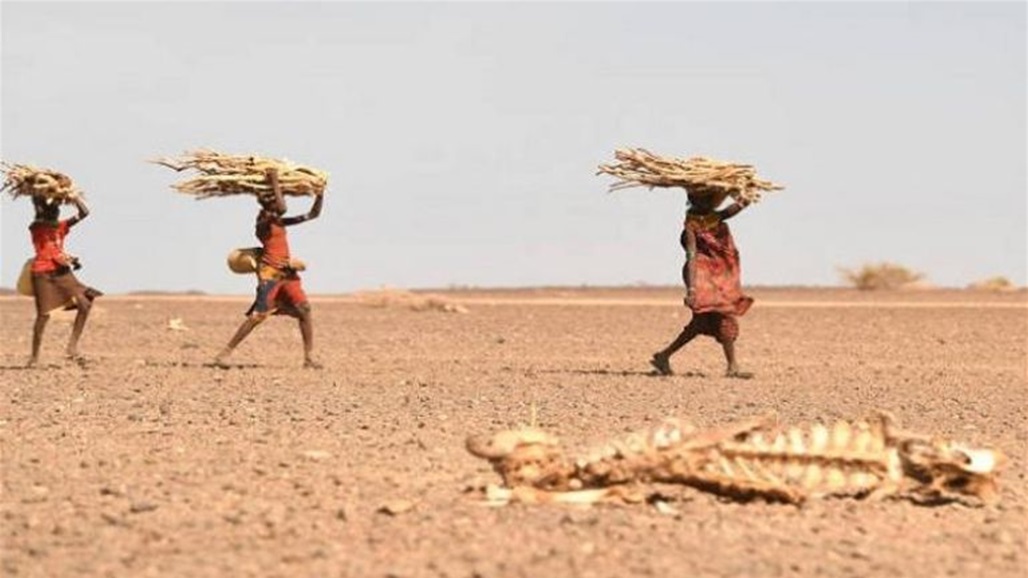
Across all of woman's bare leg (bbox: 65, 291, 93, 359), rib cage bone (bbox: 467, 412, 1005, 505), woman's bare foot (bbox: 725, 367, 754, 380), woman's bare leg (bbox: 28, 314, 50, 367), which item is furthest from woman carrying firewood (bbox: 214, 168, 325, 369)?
rib cage bone (bbox: 467, 412, 1005, 505)

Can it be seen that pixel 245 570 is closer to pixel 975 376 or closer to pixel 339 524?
pixel 339 524

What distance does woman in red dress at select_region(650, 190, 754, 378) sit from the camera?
15984mm

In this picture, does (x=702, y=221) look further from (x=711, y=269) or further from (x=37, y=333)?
(x=37, y=333)

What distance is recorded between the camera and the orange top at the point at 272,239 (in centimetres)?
1638

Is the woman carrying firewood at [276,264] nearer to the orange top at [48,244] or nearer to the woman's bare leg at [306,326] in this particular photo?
the woman's bare leg at [306,326]

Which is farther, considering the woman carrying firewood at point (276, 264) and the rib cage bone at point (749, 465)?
the woman carrying firewood at point (276, 264)

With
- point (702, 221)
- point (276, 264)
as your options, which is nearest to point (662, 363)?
point (702, 221)

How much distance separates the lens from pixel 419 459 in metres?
9.34

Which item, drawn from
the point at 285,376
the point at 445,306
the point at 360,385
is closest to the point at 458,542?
the point at 360,385

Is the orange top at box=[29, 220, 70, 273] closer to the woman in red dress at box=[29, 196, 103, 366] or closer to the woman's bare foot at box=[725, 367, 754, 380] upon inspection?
the woman in red dress at box=[29, 196, 103, 366]

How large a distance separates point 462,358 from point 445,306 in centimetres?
1631

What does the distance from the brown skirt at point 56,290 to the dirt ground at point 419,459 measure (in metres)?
0.62

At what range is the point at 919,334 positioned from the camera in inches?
1040

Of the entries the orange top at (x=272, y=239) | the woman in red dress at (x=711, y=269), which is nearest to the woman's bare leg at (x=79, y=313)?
the orange top at (x=272, y=239)
